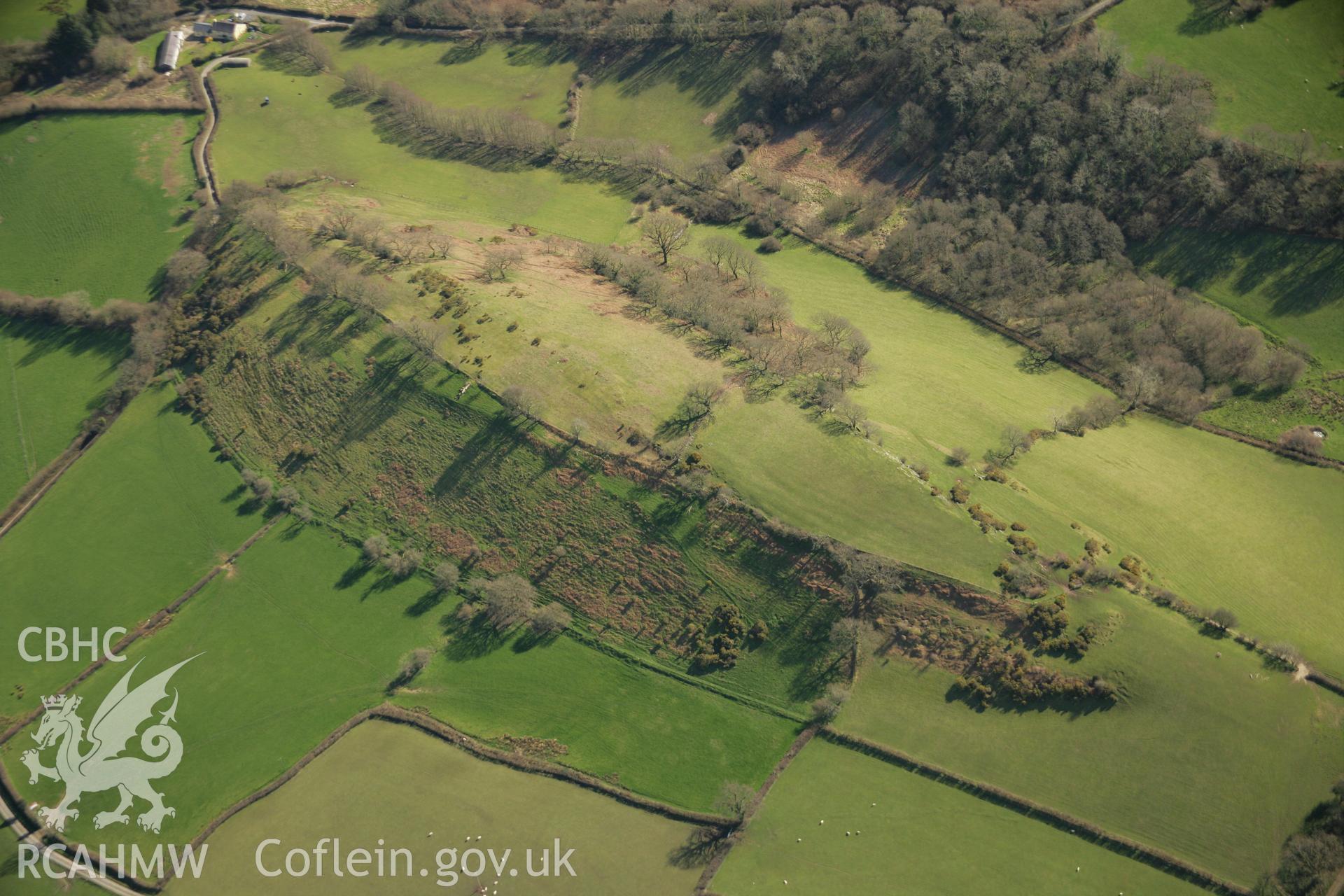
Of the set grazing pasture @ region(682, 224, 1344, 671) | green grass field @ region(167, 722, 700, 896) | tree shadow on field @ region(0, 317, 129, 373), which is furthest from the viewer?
tree shadow on field @ region(0, 317, 129, 373)

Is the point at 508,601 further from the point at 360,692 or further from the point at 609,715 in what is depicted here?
the point at 360,692

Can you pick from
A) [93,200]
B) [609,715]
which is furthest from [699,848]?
[93,200]

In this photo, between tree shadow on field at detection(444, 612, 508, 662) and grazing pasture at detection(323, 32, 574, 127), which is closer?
tree shadow on field at detection(444, 612, 508, 662)

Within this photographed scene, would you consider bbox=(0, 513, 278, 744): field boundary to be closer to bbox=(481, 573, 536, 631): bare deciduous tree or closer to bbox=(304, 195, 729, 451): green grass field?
bbox=(481, 573, 536, 631): bare deciduous tree

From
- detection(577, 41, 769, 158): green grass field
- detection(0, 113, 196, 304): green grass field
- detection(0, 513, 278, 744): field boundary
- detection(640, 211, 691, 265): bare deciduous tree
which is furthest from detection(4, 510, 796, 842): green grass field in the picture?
detection(577, 41, 769, 158): green grass field

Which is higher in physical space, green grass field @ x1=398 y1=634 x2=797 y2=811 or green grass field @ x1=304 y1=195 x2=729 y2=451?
green grass field @ x1=304 y1=195 x2=729 y2=451
